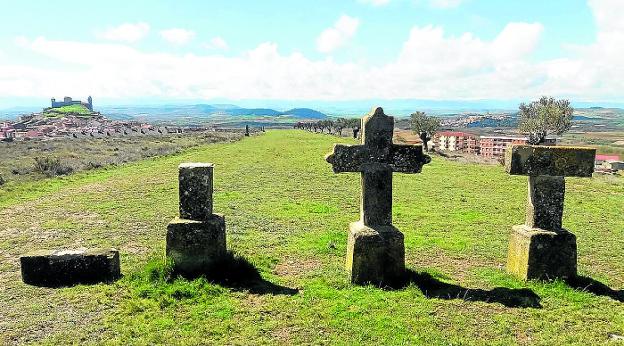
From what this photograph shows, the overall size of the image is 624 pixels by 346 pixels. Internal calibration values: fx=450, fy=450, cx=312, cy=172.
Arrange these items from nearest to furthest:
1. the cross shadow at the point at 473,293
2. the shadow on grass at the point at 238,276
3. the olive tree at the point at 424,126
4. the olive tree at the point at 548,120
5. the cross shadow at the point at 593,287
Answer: the cross shadow at the point at 473,293 < the cross shadow at the point at 593,287 < the shadow on grass at the point at 238,276 < the olive tree at the point at 548,120 < the olive tree at the point at 424,126

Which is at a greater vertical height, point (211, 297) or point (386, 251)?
point (386, 251)

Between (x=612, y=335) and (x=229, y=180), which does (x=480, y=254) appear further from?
(x=229, y=180)

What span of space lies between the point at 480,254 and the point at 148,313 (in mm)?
7987

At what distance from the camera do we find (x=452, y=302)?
27.0ft

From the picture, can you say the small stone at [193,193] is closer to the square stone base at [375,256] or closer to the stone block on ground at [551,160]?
the square stone base at [375,256]

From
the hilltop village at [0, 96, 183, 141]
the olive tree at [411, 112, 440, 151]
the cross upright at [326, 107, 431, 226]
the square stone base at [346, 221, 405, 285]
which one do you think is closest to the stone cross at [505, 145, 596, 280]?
the cross upright at [326, 107, 431, 226]

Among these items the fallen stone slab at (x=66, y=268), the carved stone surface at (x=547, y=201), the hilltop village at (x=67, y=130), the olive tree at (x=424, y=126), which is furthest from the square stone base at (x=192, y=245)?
the hilltop village at (x=67, y=130)

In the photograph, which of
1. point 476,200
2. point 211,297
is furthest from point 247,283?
point 476,200

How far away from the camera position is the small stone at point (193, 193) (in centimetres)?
953

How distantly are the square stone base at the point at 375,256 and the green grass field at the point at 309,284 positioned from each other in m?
0.38

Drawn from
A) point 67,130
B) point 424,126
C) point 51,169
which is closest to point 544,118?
point 424,126

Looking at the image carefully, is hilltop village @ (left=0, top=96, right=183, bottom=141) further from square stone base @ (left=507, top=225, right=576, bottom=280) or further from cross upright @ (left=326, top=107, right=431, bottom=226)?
square stone base @ (left=507, top=225, right=576, bottom=280)

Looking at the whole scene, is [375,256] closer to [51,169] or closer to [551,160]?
[551,160]

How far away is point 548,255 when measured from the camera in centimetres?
920
